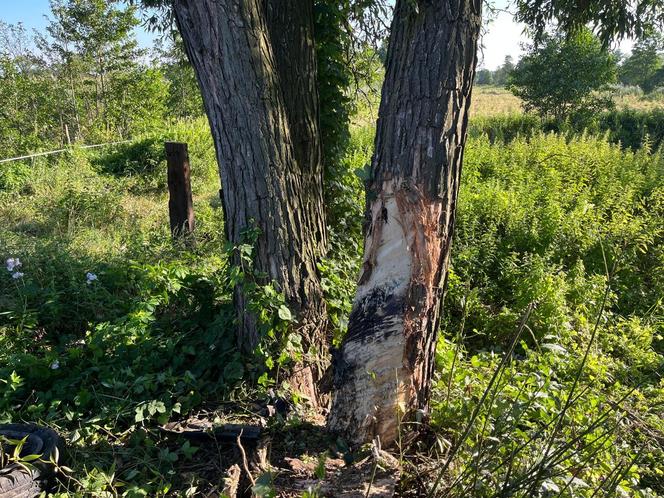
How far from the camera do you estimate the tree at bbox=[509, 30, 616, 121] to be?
19.0 m

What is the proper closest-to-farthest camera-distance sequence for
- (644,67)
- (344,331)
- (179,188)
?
A: (344,331), (179,188), (644,67)

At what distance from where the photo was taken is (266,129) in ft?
9.19

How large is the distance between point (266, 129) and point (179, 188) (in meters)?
3.10

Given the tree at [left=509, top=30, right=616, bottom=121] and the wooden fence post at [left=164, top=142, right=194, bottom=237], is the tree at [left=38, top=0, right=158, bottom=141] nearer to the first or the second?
the wooden fence post at [left=164, top=142, right=194, bottom=237]

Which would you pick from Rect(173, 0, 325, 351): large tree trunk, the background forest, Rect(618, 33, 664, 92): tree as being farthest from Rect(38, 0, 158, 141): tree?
Rect(618, 33, 664, 92): tree

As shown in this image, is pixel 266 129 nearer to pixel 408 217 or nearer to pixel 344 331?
pixel 408 217

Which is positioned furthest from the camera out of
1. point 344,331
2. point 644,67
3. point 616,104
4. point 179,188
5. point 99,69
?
point 644,67

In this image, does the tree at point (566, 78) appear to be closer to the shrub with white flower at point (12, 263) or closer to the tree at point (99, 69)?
the tree at point (99, 69)

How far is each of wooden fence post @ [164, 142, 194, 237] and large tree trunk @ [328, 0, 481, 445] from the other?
3.57m

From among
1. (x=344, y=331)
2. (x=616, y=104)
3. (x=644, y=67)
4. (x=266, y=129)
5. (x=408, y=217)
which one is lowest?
(x=344, y=331)

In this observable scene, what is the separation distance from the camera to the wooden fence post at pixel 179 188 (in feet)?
18.0

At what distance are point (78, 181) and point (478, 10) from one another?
8.32 meters

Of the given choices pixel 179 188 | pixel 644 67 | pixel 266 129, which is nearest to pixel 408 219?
pixel 266 129

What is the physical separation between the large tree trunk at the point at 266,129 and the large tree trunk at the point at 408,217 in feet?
2.35
